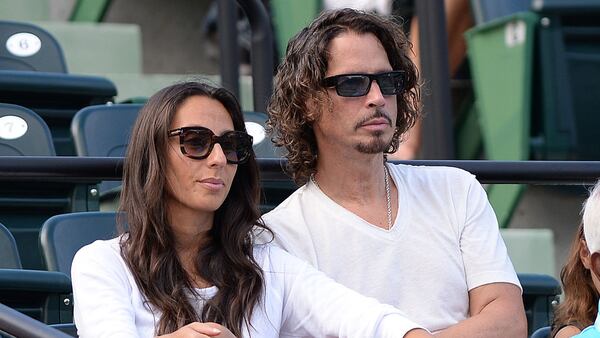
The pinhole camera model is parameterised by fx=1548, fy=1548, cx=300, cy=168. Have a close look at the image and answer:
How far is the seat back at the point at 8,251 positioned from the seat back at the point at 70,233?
0.07 meters

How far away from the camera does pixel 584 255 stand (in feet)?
10.2

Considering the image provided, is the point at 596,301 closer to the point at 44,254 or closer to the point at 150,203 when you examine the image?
the point at 150,203

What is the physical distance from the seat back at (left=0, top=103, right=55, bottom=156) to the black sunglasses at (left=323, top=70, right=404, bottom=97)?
4.37 feet

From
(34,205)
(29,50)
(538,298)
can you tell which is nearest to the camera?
(538,298)

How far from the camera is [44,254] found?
3.65m

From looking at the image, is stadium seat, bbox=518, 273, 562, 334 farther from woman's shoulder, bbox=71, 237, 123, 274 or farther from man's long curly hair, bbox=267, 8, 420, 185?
woman's shoulder, bbox=71, 237, 123, 274

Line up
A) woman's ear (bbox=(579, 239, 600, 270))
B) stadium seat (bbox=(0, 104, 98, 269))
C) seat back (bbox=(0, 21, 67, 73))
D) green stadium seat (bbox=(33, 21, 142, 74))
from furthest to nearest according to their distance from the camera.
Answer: green stadium seat (bbox=(33, 21, 142, 74)) < seat back (bbox=(0, 21, 67, 73)) < stadium seat (bbox=(0, 104, 98, 269)) < woman's ear (bbox=(579, 239, 600, 270))

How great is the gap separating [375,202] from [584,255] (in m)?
0.48

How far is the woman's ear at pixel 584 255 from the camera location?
3.07m

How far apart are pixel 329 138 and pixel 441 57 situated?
1.39 metres

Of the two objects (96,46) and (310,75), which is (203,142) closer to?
(310,75)

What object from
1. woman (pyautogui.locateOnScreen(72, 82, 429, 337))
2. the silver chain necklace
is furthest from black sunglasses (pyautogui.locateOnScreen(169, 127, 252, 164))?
the silver chain necklace

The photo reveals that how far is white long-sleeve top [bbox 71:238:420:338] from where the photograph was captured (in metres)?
2.90

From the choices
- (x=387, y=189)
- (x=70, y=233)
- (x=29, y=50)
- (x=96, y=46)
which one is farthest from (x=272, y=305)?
(x=96, y=46)
